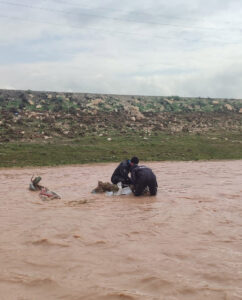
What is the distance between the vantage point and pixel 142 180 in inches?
365

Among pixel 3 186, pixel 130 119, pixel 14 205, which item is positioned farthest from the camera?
pixel 130 119

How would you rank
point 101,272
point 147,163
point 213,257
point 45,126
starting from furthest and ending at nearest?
point 45,126 → point 147,163 → point 213,257 → point 101,272

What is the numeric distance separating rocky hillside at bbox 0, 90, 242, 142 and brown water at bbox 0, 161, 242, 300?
13846mm

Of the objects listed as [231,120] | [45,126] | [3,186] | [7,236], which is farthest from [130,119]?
[7,236]

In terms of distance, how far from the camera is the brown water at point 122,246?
379 cm

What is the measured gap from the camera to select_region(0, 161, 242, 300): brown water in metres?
3.79

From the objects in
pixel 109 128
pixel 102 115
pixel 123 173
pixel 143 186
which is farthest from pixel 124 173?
pixel 102 115

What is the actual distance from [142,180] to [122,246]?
4.15m

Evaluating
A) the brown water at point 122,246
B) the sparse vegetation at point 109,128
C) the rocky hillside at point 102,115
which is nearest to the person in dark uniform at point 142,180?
the brown water at point 122,246

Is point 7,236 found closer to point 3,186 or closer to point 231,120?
point 3,186

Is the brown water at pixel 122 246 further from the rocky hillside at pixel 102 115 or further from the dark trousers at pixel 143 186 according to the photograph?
the rocky hillside at pixel 102 115

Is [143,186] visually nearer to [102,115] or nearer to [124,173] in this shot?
[124,173]

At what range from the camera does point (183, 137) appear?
24.3 metres

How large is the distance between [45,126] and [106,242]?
64.1 feet
